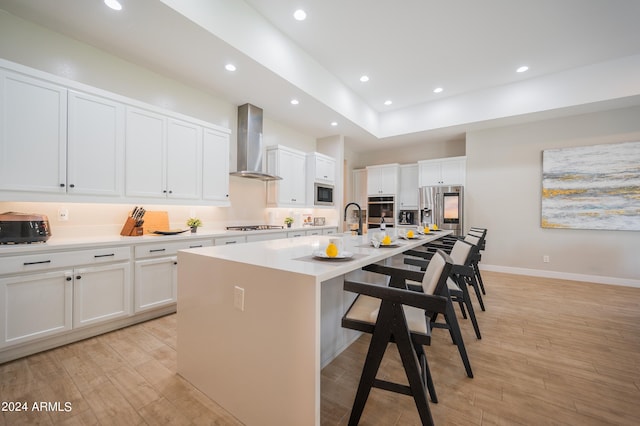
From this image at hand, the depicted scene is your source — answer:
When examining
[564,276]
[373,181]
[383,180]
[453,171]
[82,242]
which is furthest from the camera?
[373,181]

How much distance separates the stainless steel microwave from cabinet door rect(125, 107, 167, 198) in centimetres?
278

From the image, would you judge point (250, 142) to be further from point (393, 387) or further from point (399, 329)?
point (393, 387)

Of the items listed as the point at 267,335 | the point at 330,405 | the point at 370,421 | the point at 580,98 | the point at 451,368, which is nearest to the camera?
the point at 267,335

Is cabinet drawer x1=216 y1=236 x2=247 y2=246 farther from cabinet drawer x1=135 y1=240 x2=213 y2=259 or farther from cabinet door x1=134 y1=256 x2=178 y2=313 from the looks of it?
cabinet door x1=134 y1=256 x2=178 y2=313

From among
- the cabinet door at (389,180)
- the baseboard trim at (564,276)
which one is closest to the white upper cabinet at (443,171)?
the cabinet door at (389,180)

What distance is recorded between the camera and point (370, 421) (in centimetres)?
138

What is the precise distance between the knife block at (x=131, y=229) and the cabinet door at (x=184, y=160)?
1.57 ft

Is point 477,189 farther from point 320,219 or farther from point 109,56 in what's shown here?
point 109,56

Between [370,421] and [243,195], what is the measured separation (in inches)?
143

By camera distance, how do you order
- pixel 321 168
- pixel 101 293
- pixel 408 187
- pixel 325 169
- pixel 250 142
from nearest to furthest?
pixel 101 293, pixel 250 142, pixel 321 168, pixel 325 169, pixel 408 187

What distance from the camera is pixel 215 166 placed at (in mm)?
3613

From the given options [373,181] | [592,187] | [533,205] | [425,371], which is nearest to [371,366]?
[425,371]

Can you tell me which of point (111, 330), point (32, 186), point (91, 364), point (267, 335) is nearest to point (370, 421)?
point (267, 335)

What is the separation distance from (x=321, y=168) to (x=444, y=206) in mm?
2732
